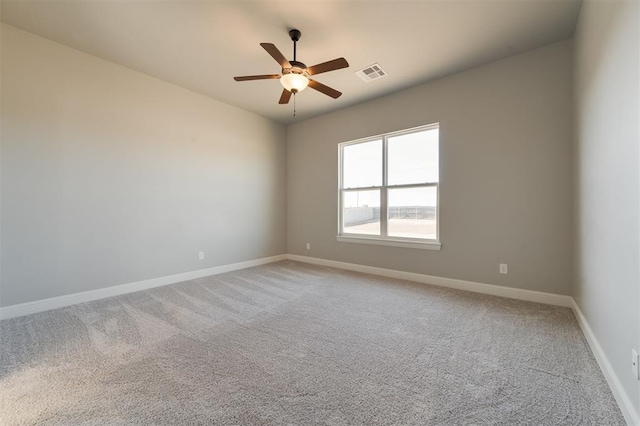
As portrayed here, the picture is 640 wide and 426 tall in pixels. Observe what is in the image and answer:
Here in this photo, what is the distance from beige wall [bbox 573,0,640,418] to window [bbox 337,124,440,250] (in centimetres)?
160

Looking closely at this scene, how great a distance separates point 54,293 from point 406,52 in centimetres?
482

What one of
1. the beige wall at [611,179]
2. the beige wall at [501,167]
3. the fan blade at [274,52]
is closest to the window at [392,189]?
the beige wall at [501,167]

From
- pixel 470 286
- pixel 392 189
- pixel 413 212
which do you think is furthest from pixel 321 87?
pixel 470 286

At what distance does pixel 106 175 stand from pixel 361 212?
12.2 feet

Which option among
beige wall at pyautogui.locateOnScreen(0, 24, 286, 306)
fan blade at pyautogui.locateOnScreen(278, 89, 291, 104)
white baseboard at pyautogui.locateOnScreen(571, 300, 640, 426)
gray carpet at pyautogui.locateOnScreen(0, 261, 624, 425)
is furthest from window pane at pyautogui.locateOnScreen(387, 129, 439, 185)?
beige wall at pyautogui.locateOnScreen(0, 24, 286, 306)

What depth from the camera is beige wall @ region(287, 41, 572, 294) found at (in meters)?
2.74

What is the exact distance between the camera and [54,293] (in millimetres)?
2764

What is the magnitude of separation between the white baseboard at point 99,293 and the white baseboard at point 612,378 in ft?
14.4

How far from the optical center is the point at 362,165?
14.8 ft

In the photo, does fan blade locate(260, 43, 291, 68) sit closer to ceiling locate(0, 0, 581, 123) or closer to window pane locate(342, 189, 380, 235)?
ceiling locate(0, 0, 581, 123)

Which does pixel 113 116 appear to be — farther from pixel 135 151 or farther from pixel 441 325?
pixel 441 325

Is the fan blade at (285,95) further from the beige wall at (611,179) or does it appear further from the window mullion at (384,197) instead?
the beige wall at (611,179)

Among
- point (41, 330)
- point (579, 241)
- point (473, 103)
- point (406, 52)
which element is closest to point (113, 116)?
point (41, 330)

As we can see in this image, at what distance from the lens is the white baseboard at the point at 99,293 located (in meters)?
2.55
